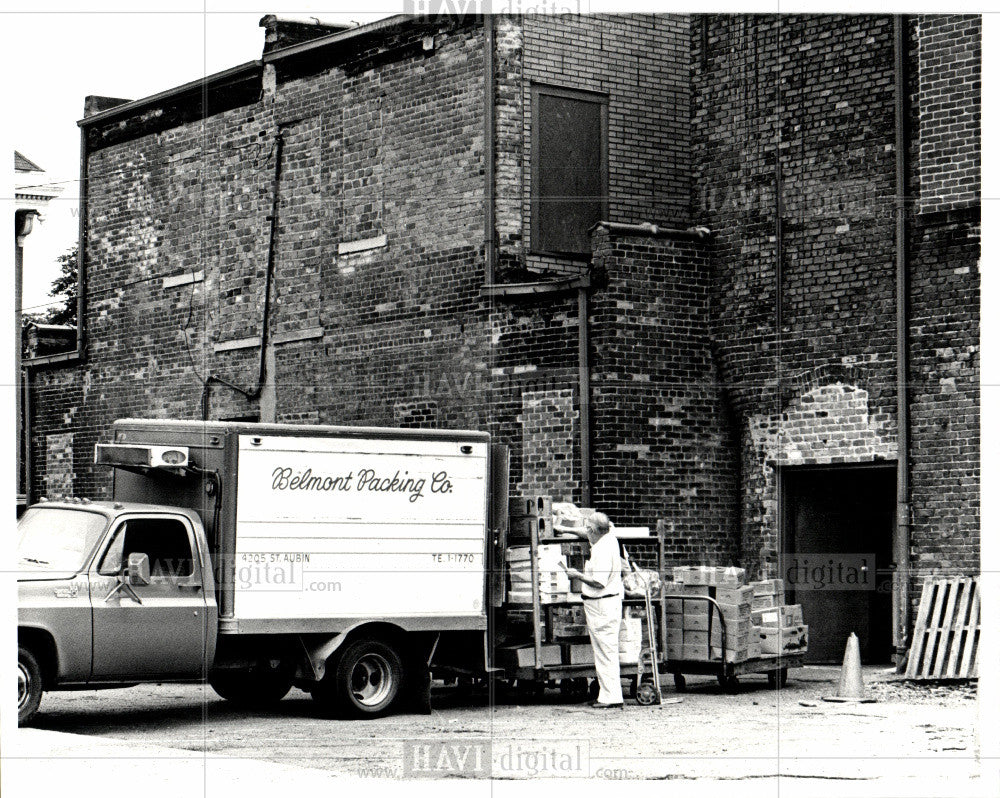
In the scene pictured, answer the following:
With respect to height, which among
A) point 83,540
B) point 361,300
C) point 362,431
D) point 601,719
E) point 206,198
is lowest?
point 601,719

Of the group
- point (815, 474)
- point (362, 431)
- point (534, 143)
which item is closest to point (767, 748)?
point (362, 431)

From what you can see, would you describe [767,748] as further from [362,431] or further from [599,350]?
[599,350]

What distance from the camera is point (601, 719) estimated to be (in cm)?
1335

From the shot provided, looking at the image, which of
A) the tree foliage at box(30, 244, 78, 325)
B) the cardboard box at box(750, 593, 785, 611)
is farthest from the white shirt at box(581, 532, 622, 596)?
the tree foliage at box(30, 244, 78, 325)

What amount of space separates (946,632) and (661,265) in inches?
195

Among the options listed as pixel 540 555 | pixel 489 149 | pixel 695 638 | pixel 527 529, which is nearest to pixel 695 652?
pixel 695 638

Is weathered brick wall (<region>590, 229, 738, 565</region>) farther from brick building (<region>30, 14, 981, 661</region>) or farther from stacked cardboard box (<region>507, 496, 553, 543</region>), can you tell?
stacked cardboard box (<region>507, 496, 553, 543</region>)

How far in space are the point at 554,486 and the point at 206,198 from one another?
25.3 feet

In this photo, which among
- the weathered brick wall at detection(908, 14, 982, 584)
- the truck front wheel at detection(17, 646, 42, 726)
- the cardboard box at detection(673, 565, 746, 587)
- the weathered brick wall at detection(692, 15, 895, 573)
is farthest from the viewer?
the weathered brick wall at detection(692, 15, 895, 573)

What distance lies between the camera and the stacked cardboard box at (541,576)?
1436 centimetres

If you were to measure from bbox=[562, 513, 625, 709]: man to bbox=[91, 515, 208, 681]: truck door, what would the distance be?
134 inches

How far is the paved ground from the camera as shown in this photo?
9.83 meters

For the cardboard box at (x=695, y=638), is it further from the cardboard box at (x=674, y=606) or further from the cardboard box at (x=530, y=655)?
the cardboard box at (x=530, y=655)

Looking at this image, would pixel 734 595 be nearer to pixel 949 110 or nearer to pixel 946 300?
pixel 946 300
